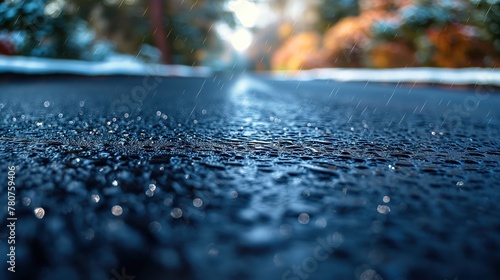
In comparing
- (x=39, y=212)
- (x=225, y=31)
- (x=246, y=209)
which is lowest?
(x=39, y=212)

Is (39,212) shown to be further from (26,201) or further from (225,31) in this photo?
(225,31)

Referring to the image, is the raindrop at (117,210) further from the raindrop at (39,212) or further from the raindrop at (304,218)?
the raindrop at (304,218)

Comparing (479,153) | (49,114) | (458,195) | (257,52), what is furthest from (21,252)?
(257,52)

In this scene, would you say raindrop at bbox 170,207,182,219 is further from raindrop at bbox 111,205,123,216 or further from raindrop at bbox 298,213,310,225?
raindrop at bbox 298,213,310,225

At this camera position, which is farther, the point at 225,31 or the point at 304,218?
the point at 225,31

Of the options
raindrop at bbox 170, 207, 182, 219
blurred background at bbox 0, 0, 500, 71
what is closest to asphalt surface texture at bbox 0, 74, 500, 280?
raindrop at bbox 170, 207, 182, 219

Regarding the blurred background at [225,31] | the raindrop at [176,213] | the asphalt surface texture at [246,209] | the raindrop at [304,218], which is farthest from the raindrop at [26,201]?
the blurred background at [225,31]

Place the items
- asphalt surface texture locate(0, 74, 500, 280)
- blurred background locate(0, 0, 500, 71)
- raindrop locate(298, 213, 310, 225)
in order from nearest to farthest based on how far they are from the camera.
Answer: asphalt surface texture locate(0, 74, 500, 280) < raindrop locate(298, 213, 310, 225) < blurred background locate(0, 0, 500, 71)

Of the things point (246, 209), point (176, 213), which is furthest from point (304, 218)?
point (176, 213)

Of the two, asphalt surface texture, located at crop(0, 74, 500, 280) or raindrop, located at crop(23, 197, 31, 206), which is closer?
asphalt surface texture, located at crop(0, 74, 500, 280)
